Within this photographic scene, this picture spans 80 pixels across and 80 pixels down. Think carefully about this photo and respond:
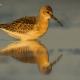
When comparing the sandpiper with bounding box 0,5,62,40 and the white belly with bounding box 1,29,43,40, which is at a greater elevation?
the sandpiper with bounding box 0,5,62,40

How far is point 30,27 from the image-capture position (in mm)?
2354

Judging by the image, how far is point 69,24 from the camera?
2.66 metres

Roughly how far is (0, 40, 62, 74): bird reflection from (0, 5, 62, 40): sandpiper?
0.05 meters

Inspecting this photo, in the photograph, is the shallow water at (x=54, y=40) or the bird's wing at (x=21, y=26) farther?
the bird's wing at (x=21, y=26)

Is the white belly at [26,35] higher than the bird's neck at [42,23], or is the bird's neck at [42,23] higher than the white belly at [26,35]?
the bird's neck at [42,23]

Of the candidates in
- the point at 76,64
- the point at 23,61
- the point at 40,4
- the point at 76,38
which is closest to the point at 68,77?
the point at 76,64

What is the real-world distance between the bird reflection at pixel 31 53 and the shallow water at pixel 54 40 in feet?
0.09

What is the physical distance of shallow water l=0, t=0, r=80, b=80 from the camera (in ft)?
6.41

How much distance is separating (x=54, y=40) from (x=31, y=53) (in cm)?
24

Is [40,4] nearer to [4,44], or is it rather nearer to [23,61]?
[4,44]

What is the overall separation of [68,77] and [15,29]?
23.6 inches

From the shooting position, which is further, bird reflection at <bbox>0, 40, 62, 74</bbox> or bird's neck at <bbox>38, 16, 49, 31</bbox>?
bird's neck at <bbox>38, 16, 49, 31</bbox>

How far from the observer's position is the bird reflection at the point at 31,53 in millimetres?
2047

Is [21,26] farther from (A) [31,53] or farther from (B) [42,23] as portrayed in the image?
(A) [31,53]
